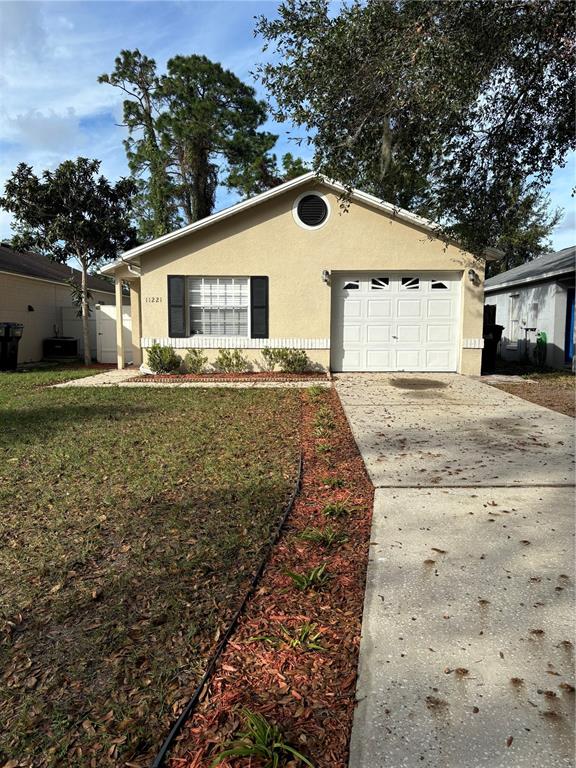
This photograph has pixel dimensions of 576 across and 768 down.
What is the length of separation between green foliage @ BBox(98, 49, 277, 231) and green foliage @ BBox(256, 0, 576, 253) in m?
20.4

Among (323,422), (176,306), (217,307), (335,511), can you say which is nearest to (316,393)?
(323,422)

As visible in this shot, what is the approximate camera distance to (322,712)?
2.01 metres

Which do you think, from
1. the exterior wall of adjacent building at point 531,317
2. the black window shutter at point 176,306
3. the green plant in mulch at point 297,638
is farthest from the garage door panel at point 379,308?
the green plant in mulch at point 297,638

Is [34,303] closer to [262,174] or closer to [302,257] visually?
[302,257]

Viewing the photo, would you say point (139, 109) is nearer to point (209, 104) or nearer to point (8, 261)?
point (209, 104)

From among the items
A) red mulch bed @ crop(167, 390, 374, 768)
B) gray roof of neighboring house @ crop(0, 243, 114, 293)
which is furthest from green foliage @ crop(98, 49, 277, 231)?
red mulch bed @ crop(167, 390, 374, 768)

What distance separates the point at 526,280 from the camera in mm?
15578

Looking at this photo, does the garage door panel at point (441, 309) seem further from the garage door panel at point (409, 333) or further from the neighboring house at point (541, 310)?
the neighboring house at point (541, 310)

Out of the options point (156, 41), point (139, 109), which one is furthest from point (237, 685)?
point (139, 109)

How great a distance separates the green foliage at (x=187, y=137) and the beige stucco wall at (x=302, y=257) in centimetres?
1485

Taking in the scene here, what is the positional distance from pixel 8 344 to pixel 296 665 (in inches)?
563

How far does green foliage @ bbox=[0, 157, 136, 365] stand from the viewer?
14492mm

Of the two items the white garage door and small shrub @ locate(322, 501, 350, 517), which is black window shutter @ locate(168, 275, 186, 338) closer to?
the white garage door

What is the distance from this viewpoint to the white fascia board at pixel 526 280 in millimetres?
13520
